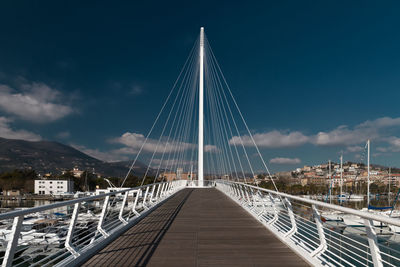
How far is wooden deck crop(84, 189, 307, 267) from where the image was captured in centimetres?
416

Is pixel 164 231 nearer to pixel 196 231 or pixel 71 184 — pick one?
pixel 196 231

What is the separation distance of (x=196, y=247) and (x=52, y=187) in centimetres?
9964

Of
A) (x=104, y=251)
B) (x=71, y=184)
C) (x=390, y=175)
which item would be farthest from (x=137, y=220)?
(x=71, y=184)

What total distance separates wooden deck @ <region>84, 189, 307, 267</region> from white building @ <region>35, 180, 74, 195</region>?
94456mm

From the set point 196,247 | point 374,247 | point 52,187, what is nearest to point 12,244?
point 196,247

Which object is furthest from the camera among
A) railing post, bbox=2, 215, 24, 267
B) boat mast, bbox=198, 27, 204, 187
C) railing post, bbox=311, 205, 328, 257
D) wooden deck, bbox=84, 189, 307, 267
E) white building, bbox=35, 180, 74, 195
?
white building, bbox=35, 180, 74, 195

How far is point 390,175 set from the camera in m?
42.6

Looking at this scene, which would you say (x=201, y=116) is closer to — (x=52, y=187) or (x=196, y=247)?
(x=196, y=247)

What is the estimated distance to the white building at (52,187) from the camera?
301ft

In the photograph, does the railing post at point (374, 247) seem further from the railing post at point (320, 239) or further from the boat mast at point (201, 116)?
the boat mast at point (201, 116)

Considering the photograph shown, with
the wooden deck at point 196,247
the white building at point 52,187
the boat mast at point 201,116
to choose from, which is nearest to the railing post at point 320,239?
the wooden deck at point 196,247

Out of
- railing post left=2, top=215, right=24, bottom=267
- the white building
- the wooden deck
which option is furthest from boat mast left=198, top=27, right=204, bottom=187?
Result: the white building

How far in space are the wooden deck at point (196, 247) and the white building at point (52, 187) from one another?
94.5 m

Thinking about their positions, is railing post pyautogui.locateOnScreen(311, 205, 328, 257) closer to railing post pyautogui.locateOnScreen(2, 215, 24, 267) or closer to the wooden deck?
the wooden deck
